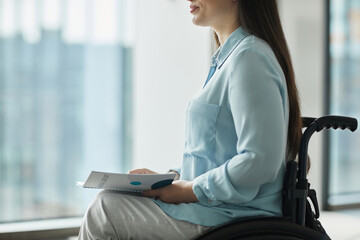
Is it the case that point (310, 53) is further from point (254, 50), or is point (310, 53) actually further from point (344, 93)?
point (254, 50)

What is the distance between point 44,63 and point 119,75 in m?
0.50

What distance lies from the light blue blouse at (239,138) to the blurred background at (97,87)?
1.94 meters

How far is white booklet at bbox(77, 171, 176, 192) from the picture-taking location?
1121 millimetres

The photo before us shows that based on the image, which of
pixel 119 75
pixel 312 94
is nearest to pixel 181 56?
pixel 119 75

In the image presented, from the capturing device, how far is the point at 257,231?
3.59 feet

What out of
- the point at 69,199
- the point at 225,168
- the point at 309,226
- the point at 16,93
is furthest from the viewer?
the point at 69,199

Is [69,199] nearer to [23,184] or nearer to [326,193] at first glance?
[23,184]

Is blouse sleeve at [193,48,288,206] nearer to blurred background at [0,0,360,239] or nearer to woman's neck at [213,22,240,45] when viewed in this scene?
woman's neck at [213,22,240,45]

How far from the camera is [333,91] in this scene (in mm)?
3996

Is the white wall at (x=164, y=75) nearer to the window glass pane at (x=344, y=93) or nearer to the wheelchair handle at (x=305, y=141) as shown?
the window glass pane at (x=344, y=93)

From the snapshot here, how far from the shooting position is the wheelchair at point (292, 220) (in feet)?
3.57

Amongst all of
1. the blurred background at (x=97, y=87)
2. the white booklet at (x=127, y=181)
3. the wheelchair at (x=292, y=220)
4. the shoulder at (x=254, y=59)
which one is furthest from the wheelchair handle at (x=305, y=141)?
the blurred background at (x=97, y=87)

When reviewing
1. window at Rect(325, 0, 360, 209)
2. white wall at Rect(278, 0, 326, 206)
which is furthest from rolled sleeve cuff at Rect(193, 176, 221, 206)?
window at Rect(325, 0, 360, 209)

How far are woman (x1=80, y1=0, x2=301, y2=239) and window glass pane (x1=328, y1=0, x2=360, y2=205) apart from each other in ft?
9.30
